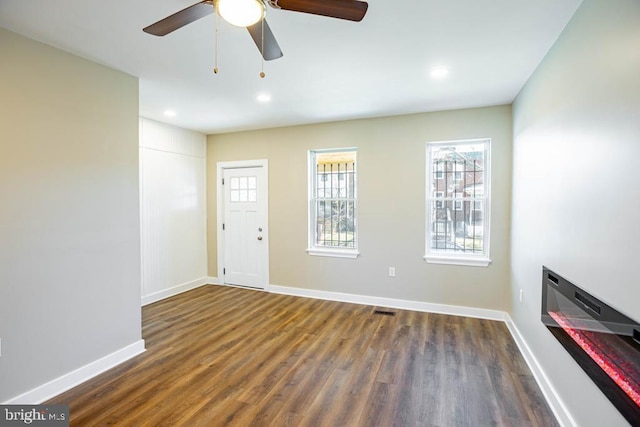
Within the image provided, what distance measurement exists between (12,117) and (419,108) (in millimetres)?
3783

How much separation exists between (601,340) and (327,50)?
8.08 ft

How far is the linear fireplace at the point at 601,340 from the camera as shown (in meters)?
1.27

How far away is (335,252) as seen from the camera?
441cm

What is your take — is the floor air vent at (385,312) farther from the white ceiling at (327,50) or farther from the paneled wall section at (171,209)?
the paneled wall section at (171,209)

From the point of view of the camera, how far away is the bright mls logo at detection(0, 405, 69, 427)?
1959 mm

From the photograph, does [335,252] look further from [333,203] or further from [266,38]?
[266,38]

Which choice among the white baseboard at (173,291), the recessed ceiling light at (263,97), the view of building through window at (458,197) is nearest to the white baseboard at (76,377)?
the white baseboard at (173,291)

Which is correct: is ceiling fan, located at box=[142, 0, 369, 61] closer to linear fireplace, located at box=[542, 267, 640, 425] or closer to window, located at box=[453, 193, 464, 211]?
linear fireplace, located at box=[542, 267, 640, 425]

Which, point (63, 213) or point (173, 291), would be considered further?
point (173, 291)

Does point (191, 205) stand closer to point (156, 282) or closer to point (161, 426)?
point (156, 282)

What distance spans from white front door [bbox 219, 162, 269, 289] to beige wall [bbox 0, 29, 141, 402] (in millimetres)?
2160

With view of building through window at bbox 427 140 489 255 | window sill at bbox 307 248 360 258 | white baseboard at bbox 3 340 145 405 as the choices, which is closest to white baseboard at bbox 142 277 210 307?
white baseboard at bbox 3 340 145 405

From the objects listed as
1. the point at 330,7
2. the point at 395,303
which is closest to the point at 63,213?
the point at 330,7

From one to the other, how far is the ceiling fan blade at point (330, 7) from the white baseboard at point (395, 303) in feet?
11.5
